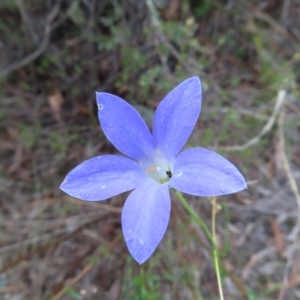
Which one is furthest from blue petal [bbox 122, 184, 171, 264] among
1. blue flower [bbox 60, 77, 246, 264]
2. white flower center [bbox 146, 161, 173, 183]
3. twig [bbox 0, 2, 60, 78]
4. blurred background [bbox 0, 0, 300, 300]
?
twig [bbox 0, 2, 60, 78]

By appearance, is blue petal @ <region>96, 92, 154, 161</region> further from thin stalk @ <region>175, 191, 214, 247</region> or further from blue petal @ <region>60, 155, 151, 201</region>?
thin stalk @ <region>175, 191, 214, 247</region>

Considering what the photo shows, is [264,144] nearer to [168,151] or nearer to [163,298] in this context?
[163,298]

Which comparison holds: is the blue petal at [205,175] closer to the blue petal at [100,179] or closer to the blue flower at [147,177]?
the blue flower at [147,177]

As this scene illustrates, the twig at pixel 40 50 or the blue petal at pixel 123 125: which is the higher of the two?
the blue petal at pixel 123 125

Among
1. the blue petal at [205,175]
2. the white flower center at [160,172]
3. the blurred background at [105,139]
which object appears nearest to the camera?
the blue petal at [205,175]

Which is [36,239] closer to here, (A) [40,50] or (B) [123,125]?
(A) [40,50]

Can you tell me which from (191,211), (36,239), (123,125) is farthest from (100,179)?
(36,239)

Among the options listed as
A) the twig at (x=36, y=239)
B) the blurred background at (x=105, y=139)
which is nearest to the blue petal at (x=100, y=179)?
the blurred background at (x=105, y=139)
